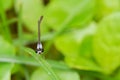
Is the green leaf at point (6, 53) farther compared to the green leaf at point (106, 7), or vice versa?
the green leaf at point (106, 7)

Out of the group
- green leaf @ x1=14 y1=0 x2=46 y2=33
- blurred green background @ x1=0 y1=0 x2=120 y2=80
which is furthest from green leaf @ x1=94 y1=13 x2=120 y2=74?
green leaf @ x1=14 y1=0 x2=46 y2=33

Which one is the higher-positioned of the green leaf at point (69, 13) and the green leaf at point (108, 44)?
the green leaf at point (69, 13)

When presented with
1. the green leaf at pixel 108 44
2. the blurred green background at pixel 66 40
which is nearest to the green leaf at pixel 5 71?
the blurred green background at pixel 66 40

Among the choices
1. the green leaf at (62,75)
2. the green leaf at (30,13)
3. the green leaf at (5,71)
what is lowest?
the green leaf at (62,75)

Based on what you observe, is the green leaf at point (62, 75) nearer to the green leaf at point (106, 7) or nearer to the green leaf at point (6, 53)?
the green leaf at point (6, 53)

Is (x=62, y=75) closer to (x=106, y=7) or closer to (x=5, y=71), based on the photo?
(x=5, y=71)

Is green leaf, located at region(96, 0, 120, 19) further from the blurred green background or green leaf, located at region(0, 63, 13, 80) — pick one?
green leaf, located at region(0, 63, 13, 80)

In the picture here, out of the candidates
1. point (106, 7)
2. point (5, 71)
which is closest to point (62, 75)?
point (5, 71)

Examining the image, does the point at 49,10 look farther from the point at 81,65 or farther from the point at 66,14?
the point at 81,65
